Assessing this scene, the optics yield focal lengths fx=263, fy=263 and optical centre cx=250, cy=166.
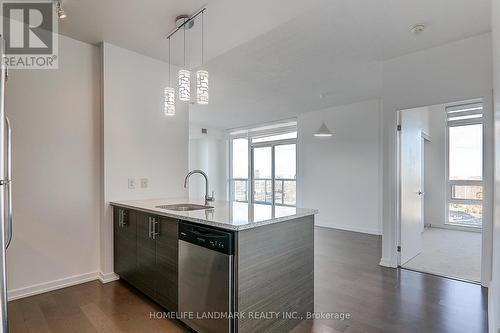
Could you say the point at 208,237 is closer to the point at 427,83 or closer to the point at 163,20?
the point at 163,20

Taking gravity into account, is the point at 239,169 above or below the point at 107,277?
above

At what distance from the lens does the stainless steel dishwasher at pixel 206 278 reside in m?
1.66

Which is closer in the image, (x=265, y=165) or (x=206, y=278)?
(x=206, y=278)

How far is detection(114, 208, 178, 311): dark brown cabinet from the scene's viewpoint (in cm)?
214

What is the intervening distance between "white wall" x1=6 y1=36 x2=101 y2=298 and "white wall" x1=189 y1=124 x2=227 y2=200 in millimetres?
4825

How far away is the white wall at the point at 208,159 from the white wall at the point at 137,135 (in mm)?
4326

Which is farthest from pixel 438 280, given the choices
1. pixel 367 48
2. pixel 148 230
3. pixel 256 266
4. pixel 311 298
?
pixel 148 230

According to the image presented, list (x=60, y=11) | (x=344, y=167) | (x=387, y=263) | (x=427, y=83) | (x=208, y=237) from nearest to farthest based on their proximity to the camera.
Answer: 1. (x=208, y=237)
2. (x=60, y=11)
3. (x=427, y=83)
4. (x=387, y=263)
5. (x=344, y=167)

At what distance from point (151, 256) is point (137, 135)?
5.00 ft

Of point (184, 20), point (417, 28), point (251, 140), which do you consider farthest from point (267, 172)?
point (184, 20)

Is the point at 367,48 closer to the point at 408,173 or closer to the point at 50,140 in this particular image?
the point at 408,173

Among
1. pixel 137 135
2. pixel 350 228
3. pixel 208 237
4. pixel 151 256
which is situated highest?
pixel 137 135

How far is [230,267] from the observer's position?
165 cm

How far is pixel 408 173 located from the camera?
373 cm
